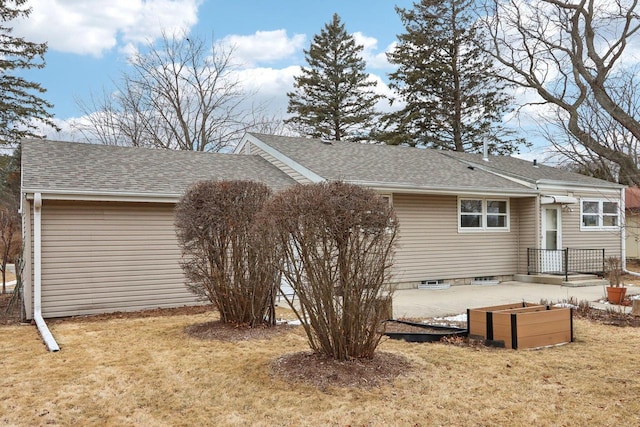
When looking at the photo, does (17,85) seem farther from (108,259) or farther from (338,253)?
(338,253)

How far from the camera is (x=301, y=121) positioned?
1153 inches

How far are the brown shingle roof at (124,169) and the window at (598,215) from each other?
9.49 metres

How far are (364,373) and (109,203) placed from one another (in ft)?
20.1

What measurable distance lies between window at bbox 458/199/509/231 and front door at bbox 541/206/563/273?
46.0 inches

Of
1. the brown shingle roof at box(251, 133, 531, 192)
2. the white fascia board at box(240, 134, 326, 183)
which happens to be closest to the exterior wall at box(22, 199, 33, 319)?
the white fascia board at box(240, 134, 326, 183)

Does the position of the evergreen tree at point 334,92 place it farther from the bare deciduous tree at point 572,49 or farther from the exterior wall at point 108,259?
the exterior wall at point 108,259

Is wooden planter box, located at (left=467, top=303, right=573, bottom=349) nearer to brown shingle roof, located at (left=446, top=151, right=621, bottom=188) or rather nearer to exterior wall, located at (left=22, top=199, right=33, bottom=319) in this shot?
exterior wall, located at (left=22, top=199, right=33, bottom=319)

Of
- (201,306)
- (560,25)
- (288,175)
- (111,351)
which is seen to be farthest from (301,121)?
(111,351)

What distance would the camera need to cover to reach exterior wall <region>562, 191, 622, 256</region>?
14719mm

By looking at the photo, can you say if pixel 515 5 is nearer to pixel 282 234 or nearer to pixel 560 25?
pixel 560 25

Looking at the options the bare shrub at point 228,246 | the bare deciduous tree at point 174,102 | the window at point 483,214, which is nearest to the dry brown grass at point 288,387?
the bare shrub at point 228,246

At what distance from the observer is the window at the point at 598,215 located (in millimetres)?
15234

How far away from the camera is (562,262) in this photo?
1405 cm

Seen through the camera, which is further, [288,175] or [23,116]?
[23,116]
